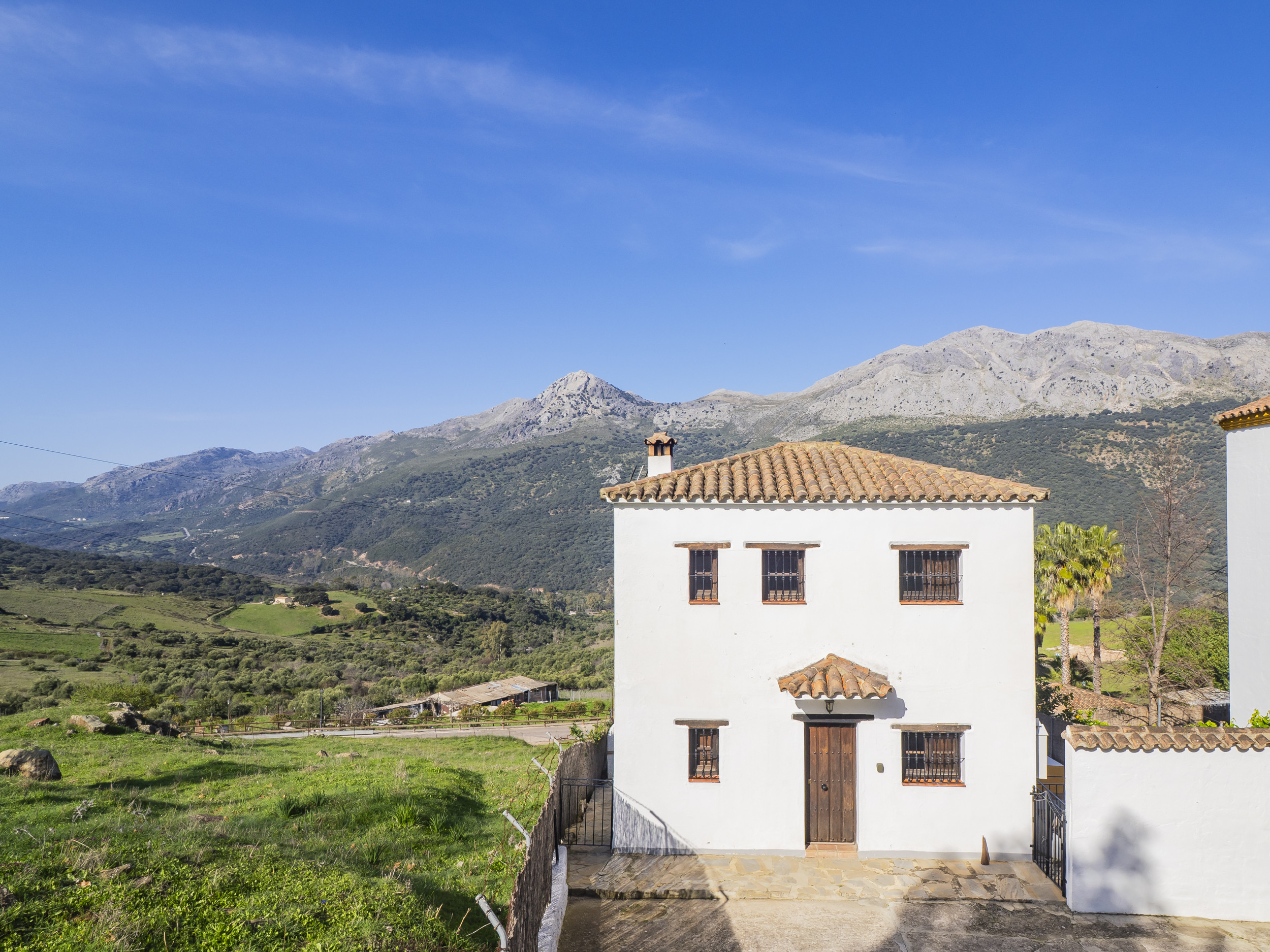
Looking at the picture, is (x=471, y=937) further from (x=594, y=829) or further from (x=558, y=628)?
(x=558, y=628)

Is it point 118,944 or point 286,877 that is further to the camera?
point 286,877

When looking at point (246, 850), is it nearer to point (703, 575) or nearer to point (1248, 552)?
point (703, 575)

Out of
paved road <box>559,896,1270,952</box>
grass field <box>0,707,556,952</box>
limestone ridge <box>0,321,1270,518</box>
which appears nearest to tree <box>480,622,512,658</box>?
limestone ridge <box>0,321,1270,518</box>

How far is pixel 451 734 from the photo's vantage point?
1281 inches

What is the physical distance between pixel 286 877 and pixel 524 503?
5476 inches

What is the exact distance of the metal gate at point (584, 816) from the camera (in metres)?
13.0

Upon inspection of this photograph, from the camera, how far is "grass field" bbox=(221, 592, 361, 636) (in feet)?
233

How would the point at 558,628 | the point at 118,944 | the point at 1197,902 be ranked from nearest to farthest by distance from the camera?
the point at 118,944
the point at 1197,902
the point at 558,628

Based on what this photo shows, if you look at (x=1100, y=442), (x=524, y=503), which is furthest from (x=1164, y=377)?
(x=524, y=503)

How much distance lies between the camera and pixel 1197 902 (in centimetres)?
1025

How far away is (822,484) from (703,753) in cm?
543

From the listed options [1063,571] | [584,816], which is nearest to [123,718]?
[584,816]

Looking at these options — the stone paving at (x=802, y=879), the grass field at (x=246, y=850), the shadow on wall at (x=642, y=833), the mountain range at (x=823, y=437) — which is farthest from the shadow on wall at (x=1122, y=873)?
the mountain range at (x=823, y=437)

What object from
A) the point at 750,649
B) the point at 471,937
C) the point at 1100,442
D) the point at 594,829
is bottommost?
the point at 594,829
